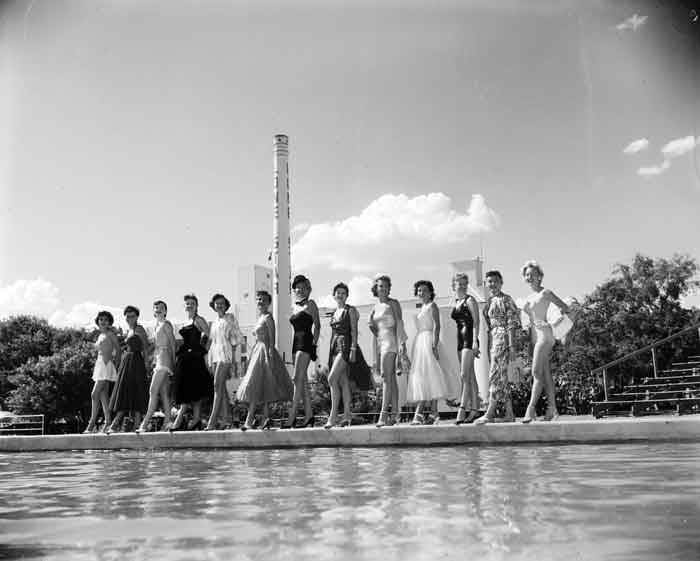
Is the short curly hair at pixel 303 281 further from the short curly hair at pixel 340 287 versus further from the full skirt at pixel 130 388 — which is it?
the full skirt at pixel 130 388

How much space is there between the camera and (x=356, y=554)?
277 cm

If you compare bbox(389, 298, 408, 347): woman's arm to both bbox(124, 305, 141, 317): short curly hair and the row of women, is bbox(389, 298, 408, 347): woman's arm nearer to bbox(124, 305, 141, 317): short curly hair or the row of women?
the row of women

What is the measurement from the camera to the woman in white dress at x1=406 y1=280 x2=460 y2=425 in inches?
409

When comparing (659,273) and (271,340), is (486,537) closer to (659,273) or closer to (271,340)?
(271,340)

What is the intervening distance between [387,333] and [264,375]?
1886mm

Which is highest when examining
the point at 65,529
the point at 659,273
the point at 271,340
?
the point at 659,273

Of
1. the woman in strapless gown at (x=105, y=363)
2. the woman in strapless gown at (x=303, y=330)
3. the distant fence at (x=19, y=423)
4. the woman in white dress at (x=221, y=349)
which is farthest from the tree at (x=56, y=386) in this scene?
the woman in strapless gown at (x=303, y=330)

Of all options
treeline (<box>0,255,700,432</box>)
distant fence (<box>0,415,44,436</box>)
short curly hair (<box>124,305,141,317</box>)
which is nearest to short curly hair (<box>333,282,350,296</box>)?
short curly hair (<box>124,305,141,317</box>)

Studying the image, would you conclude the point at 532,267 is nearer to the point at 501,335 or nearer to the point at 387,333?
the point at 501,335

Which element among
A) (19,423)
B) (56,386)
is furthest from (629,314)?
(56,386)

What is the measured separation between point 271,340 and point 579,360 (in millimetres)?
32933

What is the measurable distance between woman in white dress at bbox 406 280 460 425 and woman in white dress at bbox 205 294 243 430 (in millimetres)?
2693

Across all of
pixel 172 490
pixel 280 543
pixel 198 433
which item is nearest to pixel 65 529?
pixel 280 543

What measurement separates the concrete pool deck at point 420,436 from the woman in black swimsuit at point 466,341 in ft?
2.35
